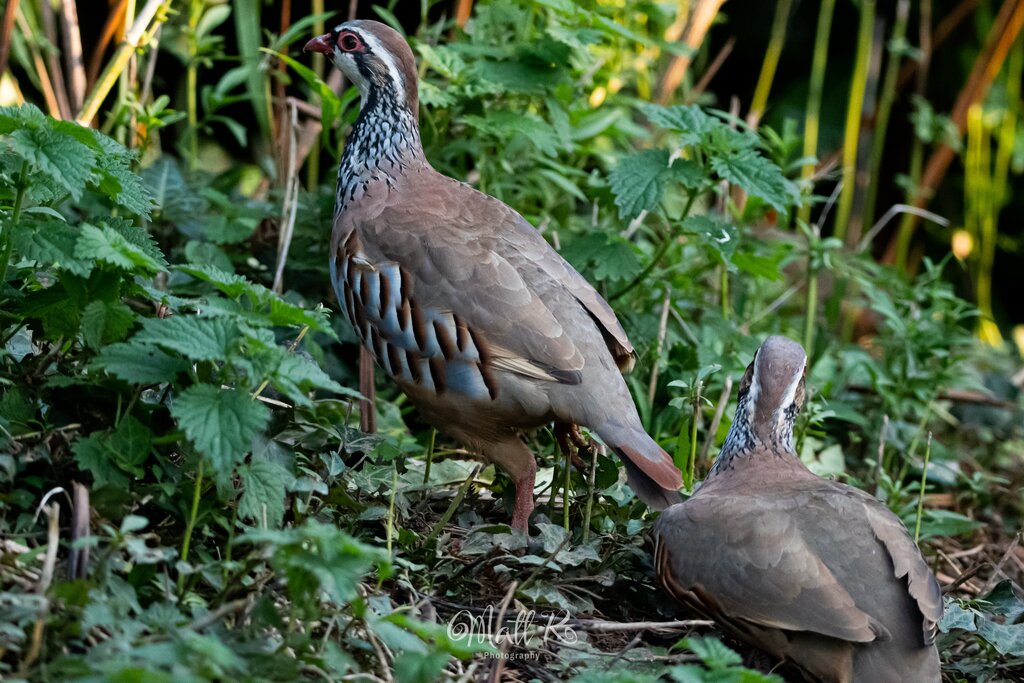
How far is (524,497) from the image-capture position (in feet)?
11.6

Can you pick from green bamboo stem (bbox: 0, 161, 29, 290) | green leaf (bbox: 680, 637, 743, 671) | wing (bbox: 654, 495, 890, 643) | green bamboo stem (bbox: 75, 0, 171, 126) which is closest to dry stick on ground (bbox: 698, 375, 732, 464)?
wing (bbox: 654, 495, 890, 643)

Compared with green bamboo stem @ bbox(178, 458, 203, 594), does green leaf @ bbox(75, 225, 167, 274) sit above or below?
above

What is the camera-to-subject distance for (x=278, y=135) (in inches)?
216

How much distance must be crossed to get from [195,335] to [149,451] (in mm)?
398

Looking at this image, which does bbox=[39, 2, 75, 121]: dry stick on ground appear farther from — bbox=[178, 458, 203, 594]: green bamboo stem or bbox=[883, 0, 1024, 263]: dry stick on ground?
bbox=[883, 0, 1024, 263]: dry stick on ground

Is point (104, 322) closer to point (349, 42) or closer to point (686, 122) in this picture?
point (349, 42)

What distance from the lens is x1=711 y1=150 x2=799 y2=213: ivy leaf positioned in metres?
3.85

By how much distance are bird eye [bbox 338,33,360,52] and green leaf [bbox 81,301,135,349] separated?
1.53 m

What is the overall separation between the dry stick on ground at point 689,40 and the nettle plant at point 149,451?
329 cm

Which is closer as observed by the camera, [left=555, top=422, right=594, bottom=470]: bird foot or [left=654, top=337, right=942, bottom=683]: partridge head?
[left=654, top=337, right=942, bottom=683]: partridge head

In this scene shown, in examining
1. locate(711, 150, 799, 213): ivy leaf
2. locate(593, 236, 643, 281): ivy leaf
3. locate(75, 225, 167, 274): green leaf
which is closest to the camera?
locate(75, 225, 167, 274): green leaf

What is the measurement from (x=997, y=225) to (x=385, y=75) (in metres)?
5.49

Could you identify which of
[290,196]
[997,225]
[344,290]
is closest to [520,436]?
[344,290]

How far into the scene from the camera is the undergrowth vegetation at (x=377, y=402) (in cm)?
247
